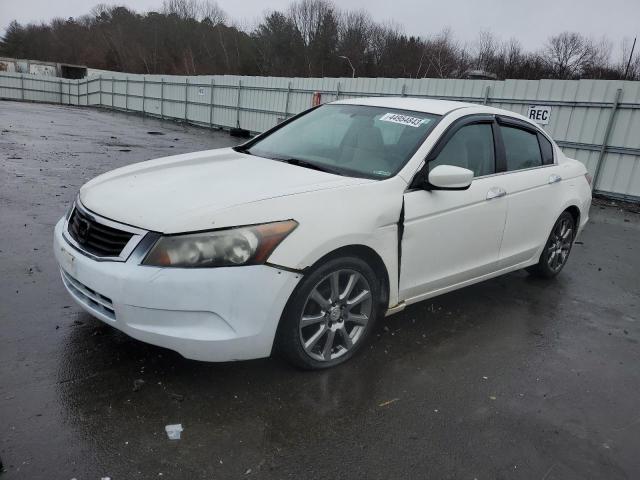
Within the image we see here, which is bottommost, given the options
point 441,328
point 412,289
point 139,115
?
point 139,115

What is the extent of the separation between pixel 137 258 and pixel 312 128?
2.10 metres

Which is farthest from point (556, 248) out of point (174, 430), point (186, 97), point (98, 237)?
point (186, 97)

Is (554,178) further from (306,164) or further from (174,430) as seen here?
(174,430)

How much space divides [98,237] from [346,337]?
60.4 inches

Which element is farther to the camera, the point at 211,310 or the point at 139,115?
the point at 139,115

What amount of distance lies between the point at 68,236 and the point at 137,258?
2.51 feet

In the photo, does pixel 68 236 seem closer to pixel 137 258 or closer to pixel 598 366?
pixel 137 258

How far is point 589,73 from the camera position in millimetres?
63500

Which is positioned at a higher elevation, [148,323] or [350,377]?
[148,323]

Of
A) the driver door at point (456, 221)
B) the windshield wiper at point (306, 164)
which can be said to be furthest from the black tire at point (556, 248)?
the windshield wiper at point (306, 164)

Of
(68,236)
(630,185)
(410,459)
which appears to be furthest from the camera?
(630,185)

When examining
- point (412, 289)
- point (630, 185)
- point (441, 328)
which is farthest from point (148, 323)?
point (630, 185)

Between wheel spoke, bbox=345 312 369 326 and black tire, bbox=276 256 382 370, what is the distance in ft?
0.04

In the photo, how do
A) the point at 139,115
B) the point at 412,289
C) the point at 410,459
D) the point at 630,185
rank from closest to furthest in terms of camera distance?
the point at 410,459 → the point at 412,289 → the point at 630,185 → the point at 139,115
